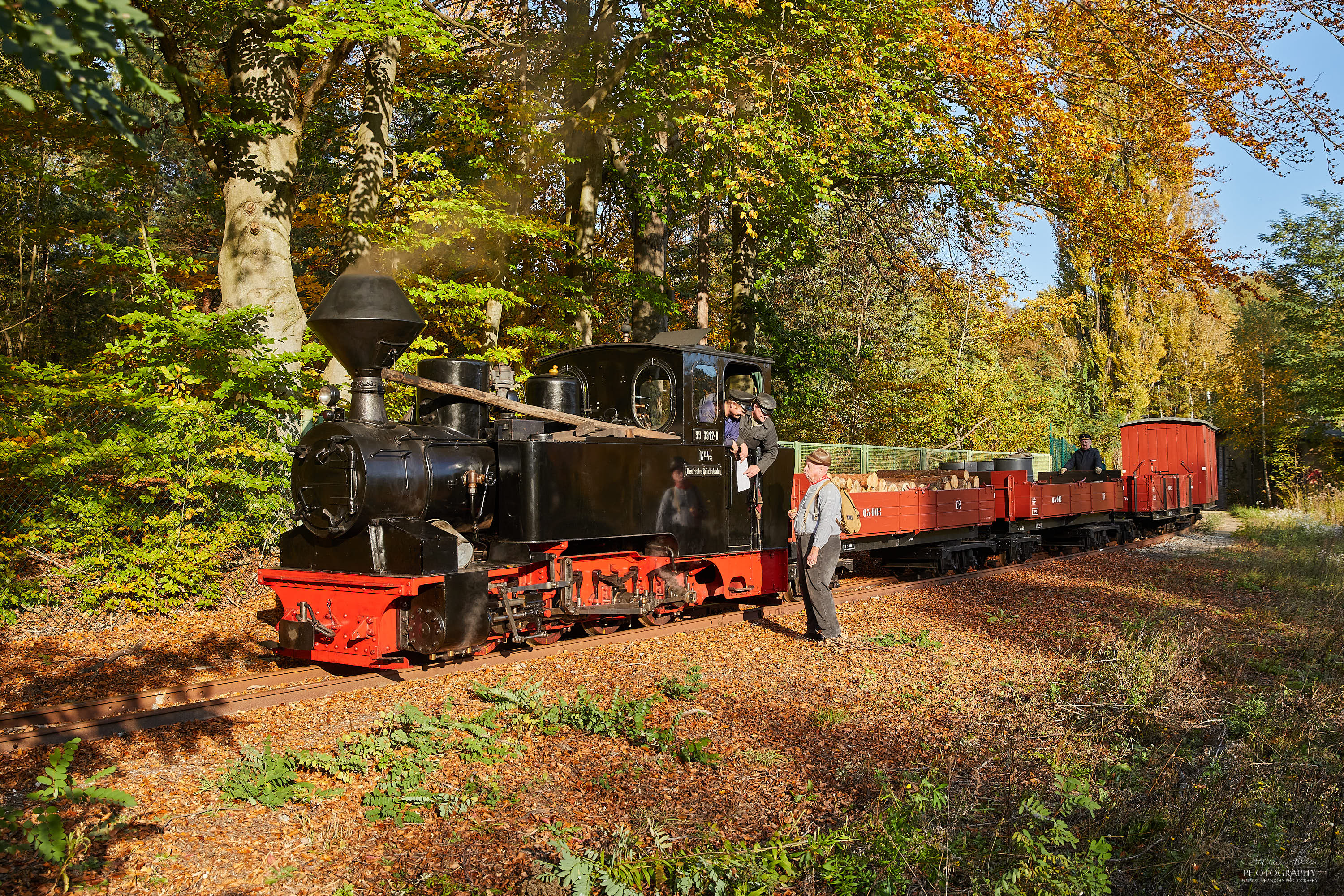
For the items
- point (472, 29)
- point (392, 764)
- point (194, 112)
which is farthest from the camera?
point (472, 29)

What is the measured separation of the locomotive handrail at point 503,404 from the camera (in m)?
6.86

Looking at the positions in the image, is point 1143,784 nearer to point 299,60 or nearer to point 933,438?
point 299,60

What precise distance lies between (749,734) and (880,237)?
1765 cm

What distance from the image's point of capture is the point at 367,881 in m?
3.50

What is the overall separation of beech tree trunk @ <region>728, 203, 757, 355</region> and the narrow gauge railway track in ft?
36.7

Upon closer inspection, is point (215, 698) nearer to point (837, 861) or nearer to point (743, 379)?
point (837, 861)

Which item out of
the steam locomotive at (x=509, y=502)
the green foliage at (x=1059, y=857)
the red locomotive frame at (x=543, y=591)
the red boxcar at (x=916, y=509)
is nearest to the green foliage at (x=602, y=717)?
the steam locomotive at (x=509, y=502)

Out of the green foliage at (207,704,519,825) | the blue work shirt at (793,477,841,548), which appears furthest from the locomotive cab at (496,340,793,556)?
the green foliage at (207,704,519,825)

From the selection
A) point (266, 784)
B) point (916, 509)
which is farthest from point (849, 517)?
point (266, 784)

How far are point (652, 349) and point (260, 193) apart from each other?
6209 millimetres

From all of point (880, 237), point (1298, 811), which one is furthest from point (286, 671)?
point (880, 237)

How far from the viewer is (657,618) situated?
881cm

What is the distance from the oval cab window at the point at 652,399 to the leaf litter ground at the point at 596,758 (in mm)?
1987

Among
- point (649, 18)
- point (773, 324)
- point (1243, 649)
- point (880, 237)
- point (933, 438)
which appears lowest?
point (1243, 649)
